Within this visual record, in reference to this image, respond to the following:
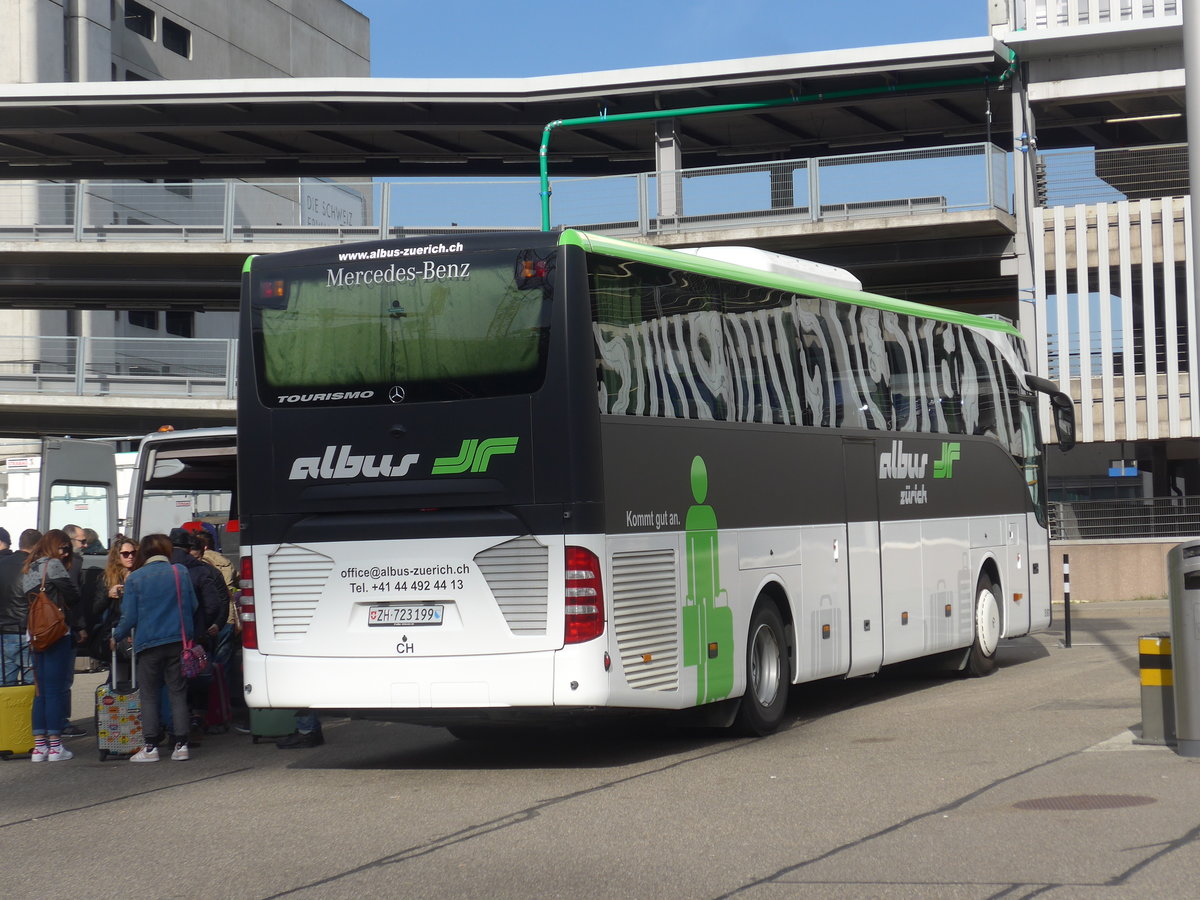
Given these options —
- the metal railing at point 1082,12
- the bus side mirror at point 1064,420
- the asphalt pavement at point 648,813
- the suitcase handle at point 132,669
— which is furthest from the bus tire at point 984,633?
the metal railing at point 1082,12

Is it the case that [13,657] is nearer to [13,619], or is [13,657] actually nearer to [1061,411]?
[13,619]

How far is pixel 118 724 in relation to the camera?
12.1 m

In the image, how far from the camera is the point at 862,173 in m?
30.4

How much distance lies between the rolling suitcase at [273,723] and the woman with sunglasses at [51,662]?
1465mm

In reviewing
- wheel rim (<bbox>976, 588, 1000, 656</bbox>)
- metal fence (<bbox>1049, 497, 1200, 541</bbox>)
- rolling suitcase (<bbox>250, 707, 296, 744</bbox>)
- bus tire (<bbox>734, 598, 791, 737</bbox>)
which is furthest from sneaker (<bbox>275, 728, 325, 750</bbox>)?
metal fence (<bbox>1049, 497, 1200, 541</bbox>)

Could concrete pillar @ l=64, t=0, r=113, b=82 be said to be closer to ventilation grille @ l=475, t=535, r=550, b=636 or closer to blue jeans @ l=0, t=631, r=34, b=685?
blue jeans @ l=0, t=631, r=34, b=685

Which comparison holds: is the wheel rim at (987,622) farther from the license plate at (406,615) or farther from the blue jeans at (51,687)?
the blue jeans at (51,687)

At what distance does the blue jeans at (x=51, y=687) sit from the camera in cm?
1225

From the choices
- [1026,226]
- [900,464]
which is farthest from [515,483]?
[1026,226]

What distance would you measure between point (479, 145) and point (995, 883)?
32.8 metres

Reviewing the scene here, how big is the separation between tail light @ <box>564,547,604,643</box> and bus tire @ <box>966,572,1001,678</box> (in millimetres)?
7163

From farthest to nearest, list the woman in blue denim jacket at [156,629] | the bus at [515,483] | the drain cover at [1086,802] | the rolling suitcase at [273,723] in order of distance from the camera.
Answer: the rolling suitcase at [273,723], the woman in blue denim jacket at [156,629], the bus at [515,483], the drain cover at [1086,802]

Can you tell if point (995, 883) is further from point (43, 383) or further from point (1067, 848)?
point (43, 383)

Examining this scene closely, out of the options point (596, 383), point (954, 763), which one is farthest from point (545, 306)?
point (954, 763)
